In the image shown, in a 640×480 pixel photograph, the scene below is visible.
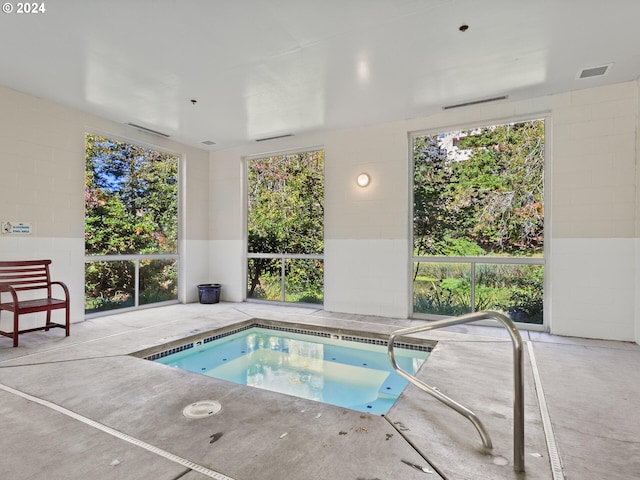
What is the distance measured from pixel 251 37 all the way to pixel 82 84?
216 cm

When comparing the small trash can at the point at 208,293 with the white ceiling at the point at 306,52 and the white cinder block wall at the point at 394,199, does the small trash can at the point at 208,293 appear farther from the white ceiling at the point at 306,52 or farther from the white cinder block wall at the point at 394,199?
the white ceiling at the point at 306,52

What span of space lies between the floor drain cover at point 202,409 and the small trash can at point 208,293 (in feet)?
13.0

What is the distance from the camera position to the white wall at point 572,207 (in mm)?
3822

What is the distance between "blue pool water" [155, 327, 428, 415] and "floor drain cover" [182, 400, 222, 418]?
1.06 m

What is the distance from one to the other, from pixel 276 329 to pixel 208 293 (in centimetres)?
199

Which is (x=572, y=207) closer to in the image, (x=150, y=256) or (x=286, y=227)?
(x=286, y=227)

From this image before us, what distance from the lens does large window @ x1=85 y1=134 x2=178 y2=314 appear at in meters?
4.90

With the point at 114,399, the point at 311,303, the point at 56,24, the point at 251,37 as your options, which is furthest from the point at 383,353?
the point at 56,24

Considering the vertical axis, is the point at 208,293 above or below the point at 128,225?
below

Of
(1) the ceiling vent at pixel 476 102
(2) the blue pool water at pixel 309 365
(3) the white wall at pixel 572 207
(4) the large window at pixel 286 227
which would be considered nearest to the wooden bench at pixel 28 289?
(2) the blue pool water at pixel 309 365

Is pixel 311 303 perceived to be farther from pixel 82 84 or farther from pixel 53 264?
pixel 82 84

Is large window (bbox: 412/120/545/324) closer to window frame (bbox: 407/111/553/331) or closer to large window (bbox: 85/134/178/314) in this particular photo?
window frame (bbox: 407/111/553/331)

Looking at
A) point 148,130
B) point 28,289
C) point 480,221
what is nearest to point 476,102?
point 480,221

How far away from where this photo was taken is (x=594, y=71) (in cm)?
352
